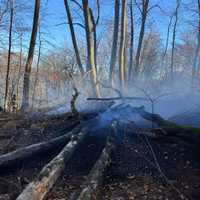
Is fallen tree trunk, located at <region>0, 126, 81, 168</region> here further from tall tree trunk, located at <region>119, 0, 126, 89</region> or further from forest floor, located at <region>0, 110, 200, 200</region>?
tall tree trunk, located at <region>119, 0, 126, 89</region>

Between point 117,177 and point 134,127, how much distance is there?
6.59ft

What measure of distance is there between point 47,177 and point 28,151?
148 cm

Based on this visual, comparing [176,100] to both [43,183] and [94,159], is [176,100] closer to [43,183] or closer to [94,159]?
[94,159]

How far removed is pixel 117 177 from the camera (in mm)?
4836

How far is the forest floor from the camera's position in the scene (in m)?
4.27

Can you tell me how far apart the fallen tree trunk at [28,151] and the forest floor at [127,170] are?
12 centimetres

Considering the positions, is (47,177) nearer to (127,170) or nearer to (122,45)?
(127,170)

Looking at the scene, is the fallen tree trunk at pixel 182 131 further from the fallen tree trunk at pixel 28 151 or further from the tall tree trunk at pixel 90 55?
the tall tree trunk at pixel 90 55

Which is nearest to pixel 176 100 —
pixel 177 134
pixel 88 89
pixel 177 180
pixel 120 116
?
pixel 88 89

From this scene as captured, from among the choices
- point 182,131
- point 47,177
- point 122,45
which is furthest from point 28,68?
point 47,177

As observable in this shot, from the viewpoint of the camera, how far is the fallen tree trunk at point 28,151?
17.7 feet

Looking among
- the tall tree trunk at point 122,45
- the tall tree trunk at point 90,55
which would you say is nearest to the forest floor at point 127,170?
the tall tree trunk at point 90,55

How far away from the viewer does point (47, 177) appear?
4.33 m

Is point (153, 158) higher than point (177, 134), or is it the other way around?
point (177, 134)
